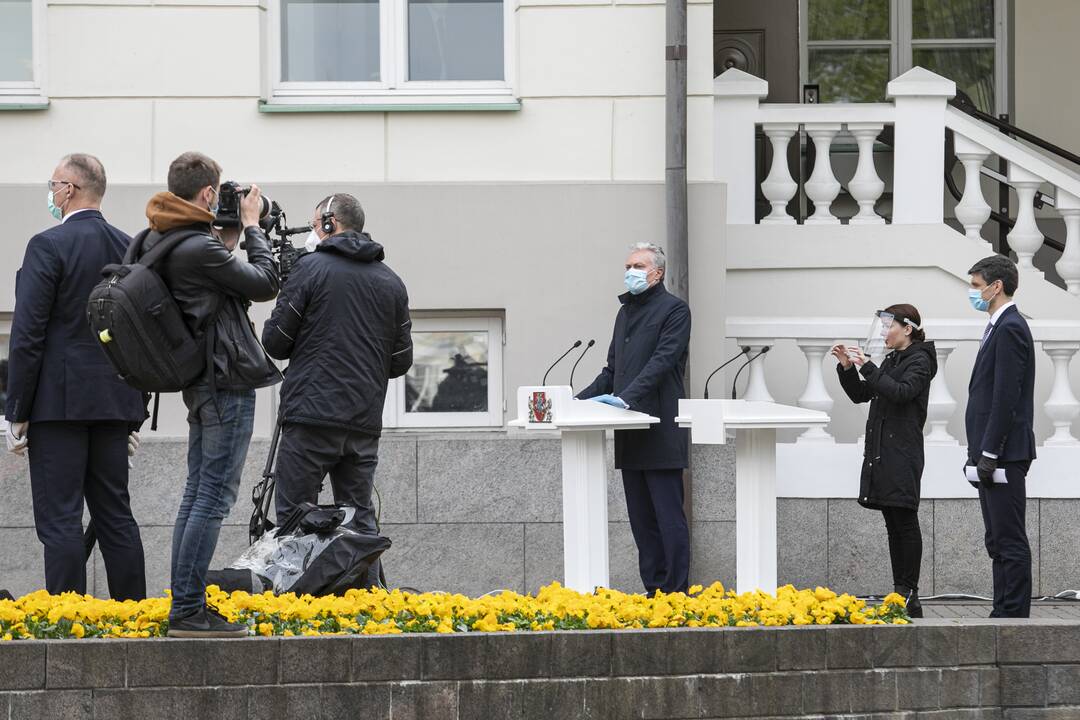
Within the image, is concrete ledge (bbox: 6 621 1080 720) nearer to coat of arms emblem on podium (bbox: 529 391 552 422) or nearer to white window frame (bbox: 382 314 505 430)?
coat of arms emblem on podium (bbox: 529 391 552 422)

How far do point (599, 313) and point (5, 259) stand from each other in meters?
3.32

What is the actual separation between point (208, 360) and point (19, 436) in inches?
57.5

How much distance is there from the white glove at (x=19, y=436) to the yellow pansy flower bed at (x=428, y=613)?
31.2 inches

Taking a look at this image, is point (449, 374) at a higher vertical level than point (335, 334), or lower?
lower

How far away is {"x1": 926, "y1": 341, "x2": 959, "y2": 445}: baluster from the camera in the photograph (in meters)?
9.46

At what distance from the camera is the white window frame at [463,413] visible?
980 centimetres

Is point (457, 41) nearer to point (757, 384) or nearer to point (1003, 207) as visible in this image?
point (757, 384)

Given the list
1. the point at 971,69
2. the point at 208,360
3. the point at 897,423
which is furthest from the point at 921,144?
the point at 208,360

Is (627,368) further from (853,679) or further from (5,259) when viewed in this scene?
(5,259)

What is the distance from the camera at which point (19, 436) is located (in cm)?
698

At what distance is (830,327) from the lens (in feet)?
31.4

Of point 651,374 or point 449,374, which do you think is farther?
point 449,374

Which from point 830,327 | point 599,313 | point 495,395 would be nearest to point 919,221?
point 830,327

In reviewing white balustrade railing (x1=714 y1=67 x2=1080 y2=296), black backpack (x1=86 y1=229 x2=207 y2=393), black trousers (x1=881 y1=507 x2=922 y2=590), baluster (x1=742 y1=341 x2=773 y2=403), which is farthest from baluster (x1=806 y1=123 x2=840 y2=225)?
black backpack (x1=86 y1=229 x2=207 y2=393)
